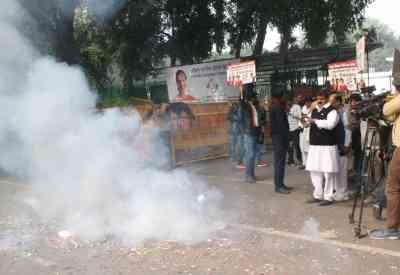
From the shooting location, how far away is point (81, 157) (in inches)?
235

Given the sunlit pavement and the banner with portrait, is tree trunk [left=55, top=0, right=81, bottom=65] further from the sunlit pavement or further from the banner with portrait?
the banner with portrait

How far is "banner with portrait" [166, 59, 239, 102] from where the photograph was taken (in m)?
14.4

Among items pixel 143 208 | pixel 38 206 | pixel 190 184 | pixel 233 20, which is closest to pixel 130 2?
pixel 233 20

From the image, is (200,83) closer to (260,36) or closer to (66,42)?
(260,36)

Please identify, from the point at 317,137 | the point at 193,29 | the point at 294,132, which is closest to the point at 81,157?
the point at 317,137

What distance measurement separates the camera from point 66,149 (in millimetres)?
5988

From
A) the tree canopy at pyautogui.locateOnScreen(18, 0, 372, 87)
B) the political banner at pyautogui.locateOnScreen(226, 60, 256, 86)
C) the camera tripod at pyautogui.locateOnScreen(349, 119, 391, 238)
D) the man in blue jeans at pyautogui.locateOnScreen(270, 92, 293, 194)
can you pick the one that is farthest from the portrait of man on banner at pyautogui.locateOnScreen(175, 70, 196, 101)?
the camera tripod at pyautogui.locateOnScreen(349, 119, 391, 238)

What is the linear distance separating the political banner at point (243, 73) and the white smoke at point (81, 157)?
12.1 feet

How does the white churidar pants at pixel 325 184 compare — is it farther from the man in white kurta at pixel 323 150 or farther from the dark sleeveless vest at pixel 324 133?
the dark sleeveless vest at pixel 324 133

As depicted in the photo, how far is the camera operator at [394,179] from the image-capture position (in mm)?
5004

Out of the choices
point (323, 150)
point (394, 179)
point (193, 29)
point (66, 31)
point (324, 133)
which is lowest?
point (394, 179)

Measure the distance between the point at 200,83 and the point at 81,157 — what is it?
921 cm

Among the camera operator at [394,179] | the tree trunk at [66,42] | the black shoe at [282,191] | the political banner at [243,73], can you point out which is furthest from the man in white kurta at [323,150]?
the tree trunk at [66,42]

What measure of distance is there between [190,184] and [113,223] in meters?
2.79
